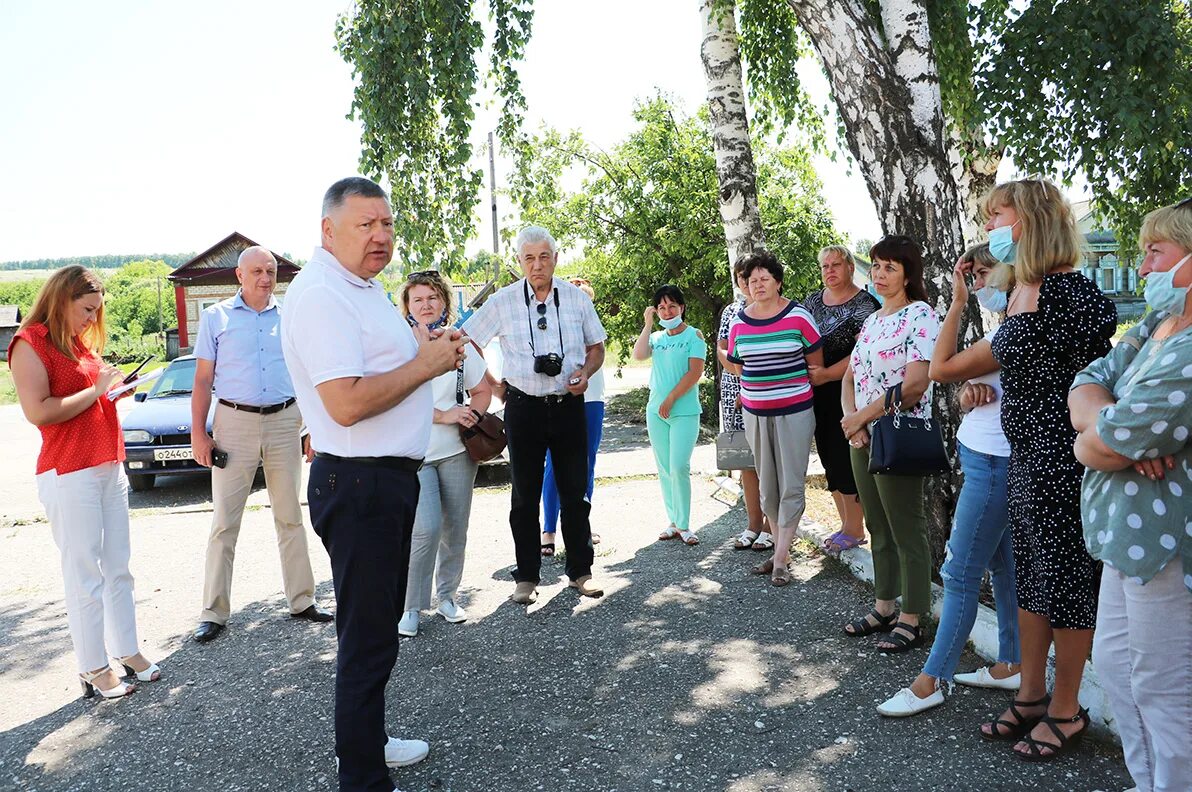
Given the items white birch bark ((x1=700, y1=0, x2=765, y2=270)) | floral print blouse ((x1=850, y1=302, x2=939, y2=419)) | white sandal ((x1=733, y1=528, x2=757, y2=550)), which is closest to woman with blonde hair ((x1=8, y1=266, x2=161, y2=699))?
floral print blouse ((x1=850, y1=302, x2=939, y2=419))

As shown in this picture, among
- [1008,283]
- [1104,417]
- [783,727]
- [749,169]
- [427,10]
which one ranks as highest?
[427,10]

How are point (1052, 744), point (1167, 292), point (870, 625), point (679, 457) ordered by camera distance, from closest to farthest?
point (1167, 292), point (1052, 744), point (870, 625), point (679, 457)

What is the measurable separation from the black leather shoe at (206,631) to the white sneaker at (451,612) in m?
1.28

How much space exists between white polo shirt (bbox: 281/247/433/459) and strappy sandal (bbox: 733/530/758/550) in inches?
155

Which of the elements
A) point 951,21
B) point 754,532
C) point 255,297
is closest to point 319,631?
point 255,297

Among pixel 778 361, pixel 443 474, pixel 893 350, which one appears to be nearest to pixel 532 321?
pixel 443 474

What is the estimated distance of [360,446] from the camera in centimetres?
326

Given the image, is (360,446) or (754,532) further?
(754,532)

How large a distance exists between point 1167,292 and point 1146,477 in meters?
0.54

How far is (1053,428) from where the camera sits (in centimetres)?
334

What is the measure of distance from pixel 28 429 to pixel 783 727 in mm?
20812

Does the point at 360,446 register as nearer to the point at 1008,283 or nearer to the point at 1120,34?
the point at 1008,283

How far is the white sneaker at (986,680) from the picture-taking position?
408cm

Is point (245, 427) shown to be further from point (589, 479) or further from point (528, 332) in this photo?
point (589, 479)
